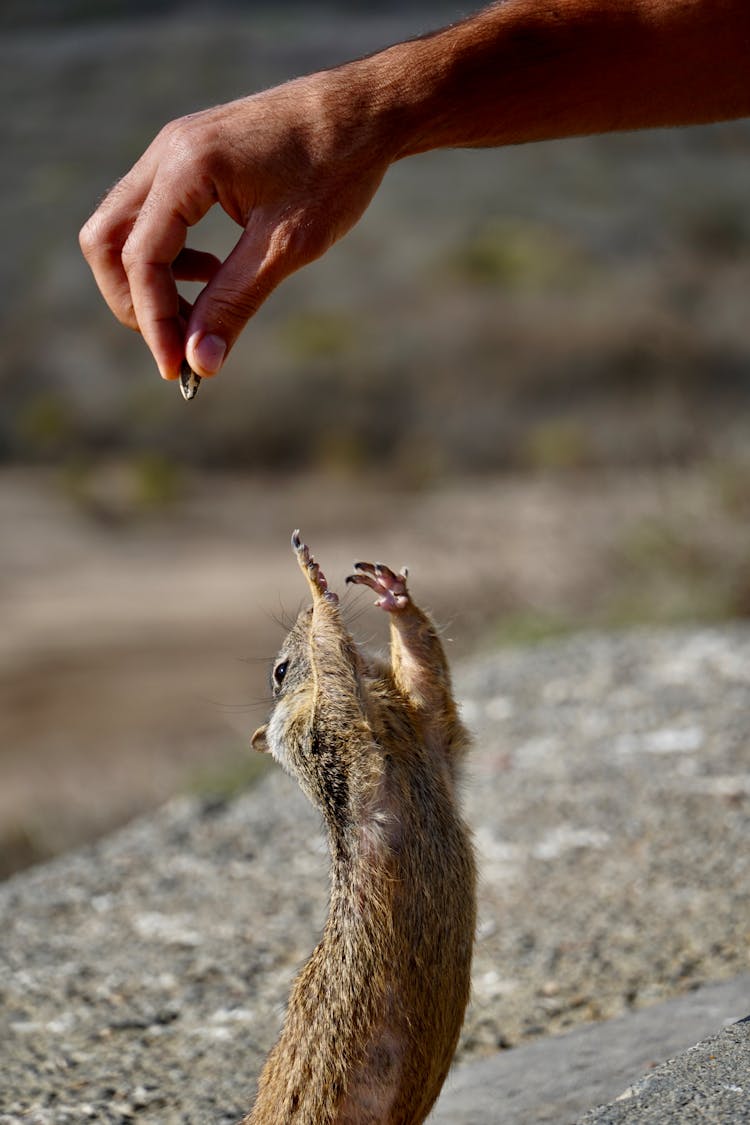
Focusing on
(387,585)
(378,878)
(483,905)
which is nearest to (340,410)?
(483,905)

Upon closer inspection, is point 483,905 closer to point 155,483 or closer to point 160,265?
point 160,265

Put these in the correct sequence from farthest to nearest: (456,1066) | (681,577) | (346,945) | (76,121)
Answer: (76,121) → (681,577) → (456,1066) → (346,945)

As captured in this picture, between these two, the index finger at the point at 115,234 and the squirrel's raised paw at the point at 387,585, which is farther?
the squirrel's raised paw at the point at 387,585

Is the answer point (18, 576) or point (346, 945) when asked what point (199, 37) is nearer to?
point (18, 576)

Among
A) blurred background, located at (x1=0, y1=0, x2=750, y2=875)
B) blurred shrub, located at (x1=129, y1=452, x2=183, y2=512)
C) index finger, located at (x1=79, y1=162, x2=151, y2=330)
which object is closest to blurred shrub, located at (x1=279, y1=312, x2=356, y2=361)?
blurred background, located at (x1=0, y1=0, x2=750, y2=875)

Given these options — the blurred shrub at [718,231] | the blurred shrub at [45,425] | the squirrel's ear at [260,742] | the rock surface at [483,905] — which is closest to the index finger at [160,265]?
the squirrel's ear at [260,742]

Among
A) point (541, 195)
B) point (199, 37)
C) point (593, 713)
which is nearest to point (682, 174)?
point (541, 195)

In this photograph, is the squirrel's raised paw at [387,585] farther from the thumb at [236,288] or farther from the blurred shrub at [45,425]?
the blurred shrub at [45,425]
